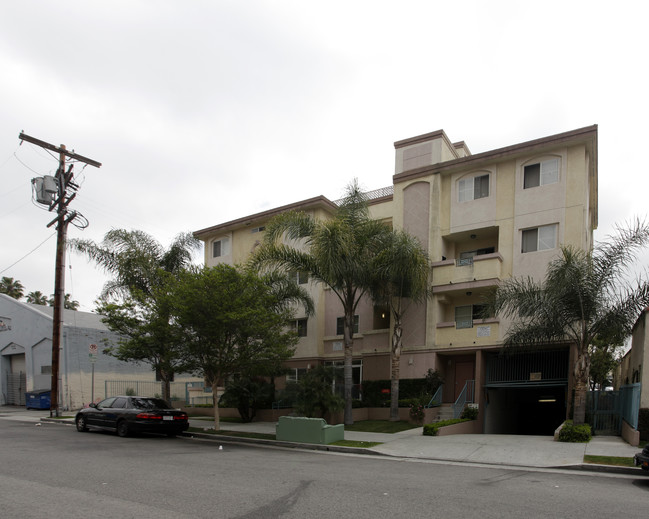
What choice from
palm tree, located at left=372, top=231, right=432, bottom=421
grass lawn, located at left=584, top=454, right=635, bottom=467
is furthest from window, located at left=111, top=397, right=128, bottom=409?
grass lawn, located at left=584, top=454, right=635, bottom=467

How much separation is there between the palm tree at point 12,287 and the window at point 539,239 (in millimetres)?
49653

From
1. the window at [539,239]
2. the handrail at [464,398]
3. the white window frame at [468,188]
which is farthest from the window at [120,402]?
the window at [539,239]

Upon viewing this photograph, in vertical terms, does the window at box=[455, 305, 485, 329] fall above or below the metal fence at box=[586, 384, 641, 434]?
above

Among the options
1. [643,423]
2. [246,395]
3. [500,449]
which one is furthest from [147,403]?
[643,423]

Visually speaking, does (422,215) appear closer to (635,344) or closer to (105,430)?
(635,344)

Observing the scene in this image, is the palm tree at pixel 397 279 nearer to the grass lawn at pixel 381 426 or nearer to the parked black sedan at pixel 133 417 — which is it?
the grass lawn at pixel 381 426

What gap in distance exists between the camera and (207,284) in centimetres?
1831

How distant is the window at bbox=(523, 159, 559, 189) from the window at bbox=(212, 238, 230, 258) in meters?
17.4

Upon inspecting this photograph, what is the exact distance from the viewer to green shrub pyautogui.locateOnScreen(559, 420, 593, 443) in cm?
1591

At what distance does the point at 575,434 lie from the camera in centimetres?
1596

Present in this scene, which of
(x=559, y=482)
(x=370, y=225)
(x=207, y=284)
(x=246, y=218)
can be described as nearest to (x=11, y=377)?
(x=246, y=218)

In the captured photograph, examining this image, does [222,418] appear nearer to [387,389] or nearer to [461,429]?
[387,389]

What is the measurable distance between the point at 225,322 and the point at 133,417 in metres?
4.15

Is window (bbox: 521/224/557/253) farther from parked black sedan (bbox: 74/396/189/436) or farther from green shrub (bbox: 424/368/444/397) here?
parked black sedan (bbox: 74/396/189/436)
